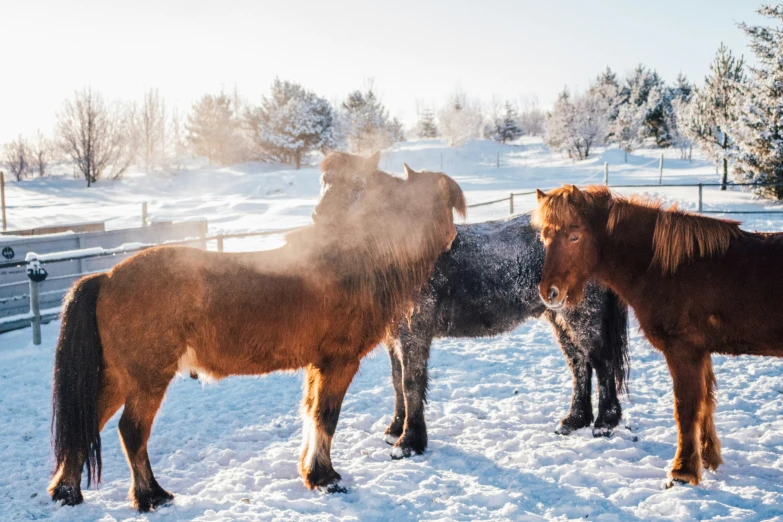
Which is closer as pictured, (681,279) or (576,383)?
(681,279)

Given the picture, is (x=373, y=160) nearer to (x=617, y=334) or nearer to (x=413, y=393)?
(x=413, y=393)

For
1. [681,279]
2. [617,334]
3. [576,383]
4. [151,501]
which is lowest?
[151,501]

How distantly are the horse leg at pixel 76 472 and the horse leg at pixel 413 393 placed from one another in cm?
196

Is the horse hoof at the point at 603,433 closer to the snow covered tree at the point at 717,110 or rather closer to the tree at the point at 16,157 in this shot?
the snow covered tree at the point at 717,110

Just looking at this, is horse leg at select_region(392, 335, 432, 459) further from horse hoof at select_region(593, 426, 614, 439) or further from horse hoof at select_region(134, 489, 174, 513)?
horse hoof at select_region(134, 489, 174, 513)

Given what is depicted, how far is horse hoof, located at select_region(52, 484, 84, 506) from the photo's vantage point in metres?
3.23

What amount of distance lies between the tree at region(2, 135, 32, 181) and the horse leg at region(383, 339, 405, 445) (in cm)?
4745

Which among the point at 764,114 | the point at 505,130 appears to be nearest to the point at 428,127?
the point at 505,130

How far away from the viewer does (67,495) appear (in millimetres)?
3236

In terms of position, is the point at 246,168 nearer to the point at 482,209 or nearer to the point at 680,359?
the point at 482,209

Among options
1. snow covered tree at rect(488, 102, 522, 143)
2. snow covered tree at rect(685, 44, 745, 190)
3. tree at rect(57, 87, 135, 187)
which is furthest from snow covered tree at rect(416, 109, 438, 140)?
snow covered tree at rect(685, 44, 745, 190)

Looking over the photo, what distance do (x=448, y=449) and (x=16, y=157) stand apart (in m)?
52.7

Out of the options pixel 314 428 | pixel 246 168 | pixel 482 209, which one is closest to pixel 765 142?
pixel 482 209

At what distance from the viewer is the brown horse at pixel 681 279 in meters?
3.25
